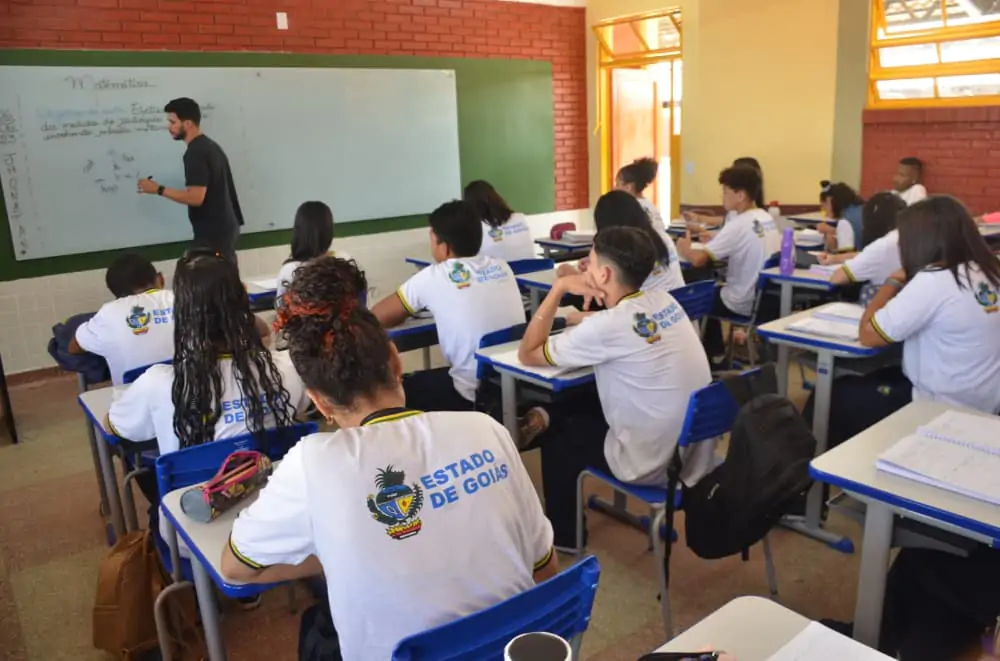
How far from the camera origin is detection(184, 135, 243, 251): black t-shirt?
4.83 m

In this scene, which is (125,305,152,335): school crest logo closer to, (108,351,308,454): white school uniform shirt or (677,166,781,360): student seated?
(108,351,308,454): white school uniform shirt

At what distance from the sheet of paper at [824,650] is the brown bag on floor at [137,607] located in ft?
5.54

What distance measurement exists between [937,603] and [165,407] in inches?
81.4

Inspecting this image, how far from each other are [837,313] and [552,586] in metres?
2.37

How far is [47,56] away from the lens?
4.88 metres

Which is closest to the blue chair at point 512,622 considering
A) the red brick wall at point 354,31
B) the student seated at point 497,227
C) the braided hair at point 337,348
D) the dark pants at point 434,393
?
the braided hair at point 337,348

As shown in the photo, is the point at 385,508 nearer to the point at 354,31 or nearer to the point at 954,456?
the point at 954,456

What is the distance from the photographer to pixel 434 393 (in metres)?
3.26

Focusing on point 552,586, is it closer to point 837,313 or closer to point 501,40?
point 837,313

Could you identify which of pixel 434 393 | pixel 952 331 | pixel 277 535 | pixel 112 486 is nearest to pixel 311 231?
pixel 434 393

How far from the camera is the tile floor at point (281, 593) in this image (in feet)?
8.13

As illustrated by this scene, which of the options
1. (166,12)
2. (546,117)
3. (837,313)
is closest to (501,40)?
(546,117)

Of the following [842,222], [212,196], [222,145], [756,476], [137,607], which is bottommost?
[137,607]

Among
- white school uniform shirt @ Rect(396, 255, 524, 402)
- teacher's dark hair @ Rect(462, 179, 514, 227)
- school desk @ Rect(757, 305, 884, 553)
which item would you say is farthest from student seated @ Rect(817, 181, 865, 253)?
white school uniform shirt @ Rect(396, 255, 524, 402)
